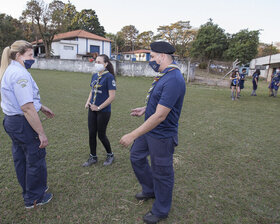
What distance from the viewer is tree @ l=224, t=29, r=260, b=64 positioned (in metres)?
33.4

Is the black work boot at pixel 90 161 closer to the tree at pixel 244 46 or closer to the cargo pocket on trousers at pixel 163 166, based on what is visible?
the cargo pocket on trousers at pixel 163 166

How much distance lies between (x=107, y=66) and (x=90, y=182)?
193 centimetres

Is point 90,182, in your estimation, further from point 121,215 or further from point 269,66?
point 269,66

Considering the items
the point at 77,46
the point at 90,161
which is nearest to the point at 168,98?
the point at 90,161

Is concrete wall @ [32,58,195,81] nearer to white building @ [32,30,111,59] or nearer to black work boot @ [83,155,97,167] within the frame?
white building @ [32,30,111,59]

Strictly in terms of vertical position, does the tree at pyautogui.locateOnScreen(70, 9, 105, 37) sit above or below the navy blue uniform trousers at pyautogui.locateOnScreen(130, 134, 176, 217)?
above

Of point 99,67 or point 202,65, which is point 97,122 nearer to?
point 99,67

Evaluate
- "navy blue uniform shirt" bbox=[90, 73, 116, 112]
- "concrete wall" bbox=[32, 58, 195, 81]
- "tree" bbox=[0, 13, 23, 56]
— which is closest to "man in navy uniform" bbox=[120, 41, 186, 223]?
"navy blue uniform shirt" bbox=[90, 73, 116, 112]

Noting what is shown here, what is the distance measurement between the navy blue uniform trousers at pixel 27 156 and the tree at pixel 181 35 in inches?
2182

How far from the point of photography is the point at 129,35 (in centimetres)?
6638

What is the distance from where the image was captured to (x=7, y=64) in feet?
7.25

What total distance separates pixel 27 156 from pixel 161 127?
5.24ft

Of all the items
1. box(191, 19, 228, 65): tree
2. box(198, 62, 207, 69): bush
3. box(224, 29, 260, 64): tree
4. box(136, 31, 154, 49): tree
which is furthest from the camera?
box(136, 31, 154, 49): tree

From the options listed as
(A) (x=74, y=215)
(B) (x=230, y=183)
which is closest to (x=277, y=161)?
(B) (x=230, y=183)
